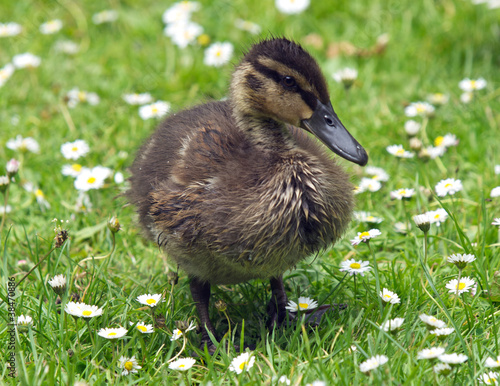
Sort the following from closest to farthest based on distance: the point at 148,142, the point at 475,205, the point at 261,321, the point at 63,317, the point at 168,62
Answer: the point at 63,317
the point at 261,321
the point at 148,142
the point at 475,205
the point at 168,62

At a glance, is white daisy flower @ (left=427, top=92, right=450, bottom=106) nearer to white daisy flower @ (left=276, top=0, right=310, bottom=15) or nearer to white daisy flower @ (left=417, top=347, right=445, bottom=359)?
white daisy flower @ (left=276, top=0, right=310, bottom=15)

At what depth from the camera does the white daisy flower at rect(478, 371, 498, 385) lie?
262 centimetres

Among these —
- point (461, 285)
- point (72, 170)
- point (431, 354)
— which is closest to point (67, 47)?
point (72, 170)

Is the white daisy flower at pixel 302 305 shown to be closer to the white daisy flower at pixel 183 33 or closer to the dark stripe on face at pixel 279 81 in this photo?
the dark stripe on face at pixel 279 81

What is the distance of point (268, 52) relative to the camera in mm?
3158

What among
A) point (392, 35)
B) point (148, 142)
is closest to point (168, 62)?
point (392, 35)

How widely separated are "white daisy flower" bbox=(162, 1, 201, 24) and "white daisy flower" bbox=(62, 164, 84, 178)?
96.8 inches

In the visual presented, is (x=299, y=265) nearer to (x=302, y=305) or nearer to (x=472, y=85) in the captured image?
(x=302, y=305)

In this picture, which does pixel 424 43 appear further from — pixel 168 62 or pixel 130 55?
pixel 130 55

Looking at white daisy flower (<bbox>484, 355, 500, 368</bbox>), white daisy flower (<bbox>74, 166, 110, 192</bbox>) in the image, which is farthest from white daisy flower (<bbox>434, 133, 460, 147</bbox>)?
white daisy flower (<bbox>74, 166, 110, 192</bbox>)

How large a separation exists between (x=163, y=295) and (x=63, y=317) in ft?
2.11

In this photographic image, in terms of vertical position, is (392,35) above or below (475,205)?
above

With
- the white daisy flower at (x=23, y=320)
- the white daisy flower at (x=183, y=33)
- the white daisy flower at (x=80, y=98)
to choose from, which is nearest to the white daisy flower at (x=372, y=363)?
the white daisy flower at (x=23, y=320)

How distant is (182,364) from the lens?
2.97 metres
